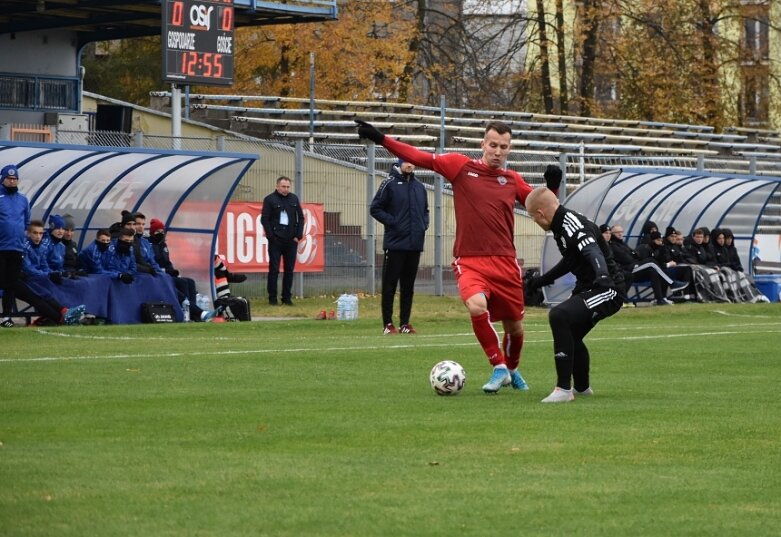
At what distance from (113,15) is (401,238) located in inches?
761

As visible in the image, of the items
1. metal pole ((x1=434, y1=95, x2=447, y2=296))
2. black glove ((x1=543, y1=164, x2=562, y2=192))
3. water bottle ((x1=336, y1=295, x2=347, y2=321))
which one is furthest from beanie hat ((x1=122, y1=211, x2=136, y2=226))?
black glove ((x1=543, y1=164, x2=562, y2=192))

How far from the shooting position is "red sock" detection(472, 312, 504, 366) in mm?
11602

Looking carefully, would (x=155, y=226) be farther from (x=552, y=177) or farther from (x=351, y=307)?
(x=552, y=177)

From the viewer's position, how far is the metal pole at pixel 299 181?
2833cm

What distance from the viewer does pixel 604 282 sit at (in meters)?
11.0

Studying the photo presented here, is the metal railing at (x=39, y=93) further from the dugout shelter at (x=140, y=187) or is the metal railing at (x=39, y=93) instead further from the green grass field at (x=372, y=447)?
the green grass field at (x=372, y=447)

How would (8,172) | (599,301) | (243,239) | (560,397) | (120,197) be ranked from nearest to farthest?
(560,397)
(599,301)
(8,172)
(120,197)
(243,239)

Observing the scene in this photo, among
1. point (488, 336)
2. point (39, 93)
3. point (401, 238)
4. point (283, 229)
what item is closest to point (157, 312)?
point (401, 238)

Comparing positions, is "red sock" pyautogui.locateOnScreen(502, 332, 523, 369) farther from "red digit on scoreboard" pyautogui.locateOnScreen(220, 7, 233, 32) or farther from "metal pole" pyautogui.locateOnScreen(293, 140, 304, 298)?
"red digit on scoreboard" pyautogui.locateOnScreen(220, 7, 233, 32)

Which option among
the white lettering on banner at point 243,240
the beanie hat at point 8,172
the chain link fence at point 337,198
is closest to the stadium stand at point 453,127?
the chain link fence at point 337,198

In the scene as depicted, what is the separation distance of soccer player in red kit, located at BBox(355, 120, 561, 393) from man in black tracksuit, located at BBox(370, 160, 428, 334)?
673 cm

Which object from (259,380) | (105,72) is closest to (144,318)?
(259,380)

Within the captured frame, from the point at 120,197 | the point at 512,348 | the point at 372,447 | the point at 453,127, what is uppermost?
the point at 453,127

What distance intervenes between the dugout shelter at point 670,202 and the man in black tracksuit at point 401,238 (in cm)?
879
